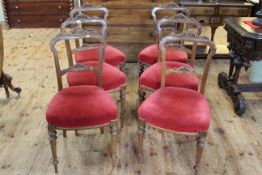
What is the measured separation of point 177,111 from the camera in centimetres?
182

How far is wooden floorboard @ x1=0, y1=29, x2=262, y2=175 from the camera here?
81.4 inches

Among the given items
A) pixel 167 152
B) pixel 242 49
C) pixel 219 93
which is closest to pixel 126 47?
pixel 219 93

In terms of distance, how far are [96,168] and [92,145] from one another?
268 mm

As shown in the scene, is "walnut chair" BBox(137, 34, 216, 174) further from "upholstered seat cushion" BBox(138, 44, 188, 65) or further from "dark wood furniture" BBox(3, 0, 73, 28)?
"dark wood furniture" BBox(3, 0, 73, 28)

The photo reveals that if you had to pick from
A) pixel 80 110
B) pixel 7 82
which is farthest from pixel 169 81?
pixel 7 82

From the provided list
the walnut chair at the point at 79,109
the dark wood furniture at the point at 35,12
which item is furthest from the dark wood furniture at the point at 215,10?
the dark wood furniture at the point at 35,12

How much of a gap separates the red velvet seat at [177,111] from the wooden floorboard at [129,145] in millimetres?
431

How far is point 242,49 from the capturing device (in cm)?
251

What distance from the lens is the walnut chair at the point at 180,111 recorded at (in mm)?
1770

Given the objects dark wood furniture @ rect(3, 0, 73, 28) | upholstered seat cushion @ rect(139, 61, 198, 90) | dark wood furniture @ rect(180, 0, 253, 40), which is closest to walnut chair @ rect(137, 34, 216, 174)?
upholstered seat cushion @ rect(139, 61, 198, 90)

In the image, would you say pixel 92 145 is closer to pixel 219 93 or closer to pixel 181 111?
pixel 181 111

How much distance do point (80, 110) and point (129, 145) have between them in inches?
25.4

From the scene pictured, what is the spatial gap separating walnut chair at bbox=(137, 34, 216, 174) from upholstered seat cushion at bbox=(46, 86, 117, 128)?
0.23 meters

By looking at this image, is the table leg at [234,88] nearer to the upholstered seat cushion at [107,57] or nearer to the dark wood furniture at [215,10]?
the dark wood furniture at [215,10]
